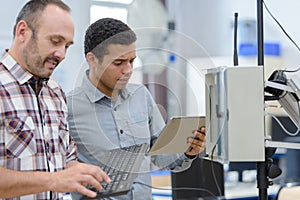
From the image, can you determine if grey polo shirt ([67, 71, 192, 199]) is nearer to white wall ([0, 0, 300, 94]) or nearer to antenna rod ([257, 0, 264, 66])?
antenna rod ([257, 0, 264, 66])

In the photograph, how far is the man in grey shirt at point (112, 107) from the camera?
1.31 meters

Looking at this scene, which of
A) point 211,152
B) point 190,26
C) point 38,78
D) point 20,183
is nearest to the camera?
point 20,183

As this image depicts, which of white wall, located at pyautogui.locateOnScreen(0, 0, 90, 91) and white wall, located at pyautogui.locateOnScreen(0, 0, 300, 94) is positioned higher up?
white wall, located at pyautogui.locateOnScreen(0, 0, 300, 94)

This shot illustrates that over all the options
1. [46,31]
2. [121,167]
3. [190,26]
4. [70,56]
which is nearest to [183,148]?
[121,167]

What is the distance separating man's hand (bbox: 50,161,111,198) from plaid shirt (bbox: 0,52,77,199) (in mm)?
244

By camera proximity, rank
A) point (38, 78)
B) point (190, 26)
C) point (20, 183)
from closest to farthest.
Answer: point (20, 183), point (38, 78), point (190, 26)

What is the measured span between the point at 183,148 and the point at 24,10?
1.97ft

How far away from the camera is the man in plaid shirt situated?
1.27 meters

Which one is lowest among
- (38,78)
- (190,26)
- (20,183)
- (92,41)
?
(20,183)

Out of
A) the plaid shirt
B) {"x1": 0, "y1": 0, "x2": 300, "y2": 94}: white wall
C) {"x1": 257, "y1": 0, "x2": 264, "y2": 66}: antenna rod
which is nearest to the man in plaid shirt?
the plaid shirt

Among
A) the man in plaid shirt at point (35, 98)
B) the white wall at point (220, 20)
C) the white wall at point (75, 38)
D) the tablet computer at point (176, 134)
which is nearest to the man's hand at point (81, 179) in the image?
the man in plaid shirt at point (35, 98)

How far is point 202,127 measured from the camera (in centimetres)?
129

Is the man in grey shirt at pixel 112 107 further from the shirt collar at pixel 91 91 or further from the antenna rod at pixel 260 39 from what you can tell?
the antenna rod at pixel 260 39

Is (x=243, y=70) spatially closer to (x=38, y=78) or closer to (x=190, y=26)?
(x=38, y=78)
